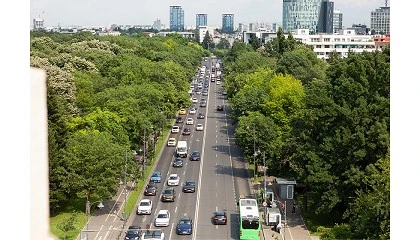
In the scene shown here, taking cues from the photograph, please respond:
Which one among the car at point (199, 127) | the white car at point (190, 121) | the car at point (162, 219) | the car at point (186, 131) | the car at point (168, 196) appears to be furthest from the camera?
the white car at point (190, 121)

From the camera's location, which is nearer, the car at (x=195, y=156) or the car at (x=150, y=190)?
the car at (x=150, y=190)

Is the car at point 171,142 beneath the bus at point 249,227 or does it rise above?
above

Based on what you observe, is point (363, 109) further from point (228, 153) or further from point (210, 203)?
point (228, 153)

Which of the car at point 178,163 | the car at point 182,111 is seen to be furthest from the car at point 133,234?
the car at point 182,111

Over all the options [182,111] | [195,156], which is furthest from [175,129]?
[182,111]

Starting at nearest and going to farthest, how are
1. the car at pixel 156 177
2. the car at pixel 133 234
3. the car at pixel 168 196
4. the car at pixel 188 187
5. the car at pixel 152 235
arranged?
the car at pixel 152 235 < the car at pixel 133 234 < the car at pixel 168 196 < the car at pixel 188 187 < the car at pixel 156 177

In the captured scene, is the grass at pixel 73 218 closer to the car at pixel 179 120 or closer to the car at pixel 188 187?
the car at pixel 188 187
